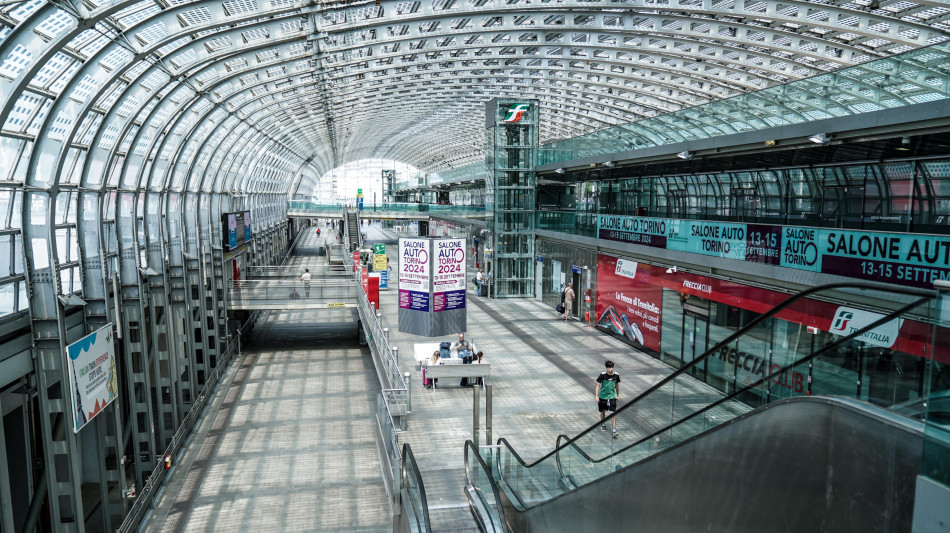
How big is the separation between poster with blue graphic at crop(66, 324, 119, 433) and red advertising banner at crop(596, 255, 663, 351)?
44.0ft

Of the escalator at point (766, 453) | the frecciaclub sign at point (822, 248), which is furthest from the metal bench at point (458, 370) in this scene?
the escalator at point (766, 453)

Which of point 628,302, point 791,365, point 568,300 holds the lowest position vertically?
point 568,300

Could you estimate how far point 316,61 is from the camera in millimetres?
22188

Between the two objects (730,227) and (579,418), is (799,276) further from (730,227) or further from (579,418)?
(579,418)

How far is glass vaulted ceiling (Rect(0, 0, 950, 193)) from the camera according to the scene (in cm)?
1168

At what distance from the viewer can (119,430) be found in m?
13.8

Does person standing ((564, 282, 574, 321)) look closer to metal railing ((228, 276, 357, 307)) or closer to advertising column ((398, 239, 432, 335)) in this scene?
advertising column ((398, 239, 432, 335))

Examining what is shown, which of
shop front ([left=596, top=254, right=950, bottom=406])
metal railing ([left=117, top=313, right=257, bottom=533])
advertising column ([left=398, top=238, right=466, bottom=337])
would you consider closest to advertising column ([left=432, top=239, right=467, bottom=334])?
advertising column ([left=398, top=238, right=466, bottom=337])

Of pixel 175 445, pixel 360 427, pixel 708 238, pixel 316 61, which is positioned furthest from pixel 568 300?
pixel 175 445

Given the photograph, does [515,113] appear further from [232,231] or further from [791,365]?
[791,365]

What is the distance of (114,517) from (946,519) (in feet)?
50.8

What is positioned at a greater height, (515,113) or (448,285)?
(515,113)

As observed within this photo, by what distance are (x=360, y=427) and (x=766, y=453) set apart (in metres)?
17.0

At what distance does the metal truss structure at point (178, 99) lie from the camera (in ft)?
37.3
